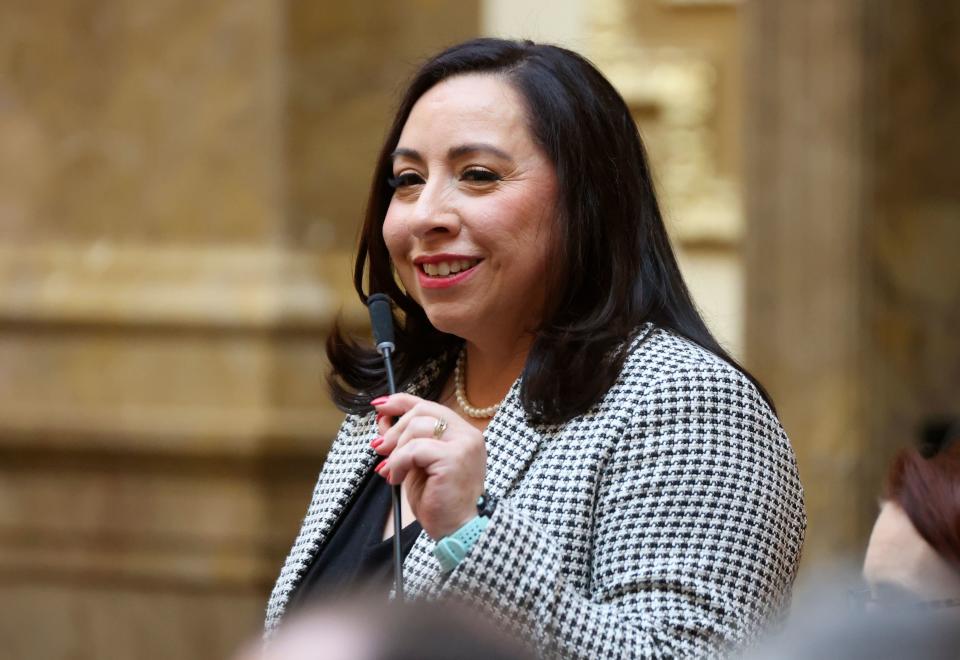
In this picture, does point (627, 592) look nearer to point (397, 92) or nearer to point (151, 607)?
point (397, 92)

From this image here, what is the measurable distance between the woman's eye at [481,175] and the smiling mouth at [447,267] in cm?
12

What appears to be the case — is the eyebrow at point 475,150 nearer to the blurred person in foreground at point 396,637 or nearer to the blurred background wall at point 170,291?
the blurred person in foreground at point 396,637

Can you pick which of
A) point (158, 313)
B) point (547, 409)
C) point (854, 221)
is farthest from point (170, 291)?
point (547, 409)

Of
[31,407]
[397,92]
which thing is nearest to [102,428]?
[31,407]

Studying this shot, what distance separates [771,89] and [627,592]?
4.38 meters

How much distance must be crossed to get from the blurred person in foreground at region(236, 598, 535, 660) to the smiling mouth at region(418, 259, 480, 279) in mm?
1250

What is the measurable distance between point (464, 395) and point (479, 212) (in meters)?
0.37

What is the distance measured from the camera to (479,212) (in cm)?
267

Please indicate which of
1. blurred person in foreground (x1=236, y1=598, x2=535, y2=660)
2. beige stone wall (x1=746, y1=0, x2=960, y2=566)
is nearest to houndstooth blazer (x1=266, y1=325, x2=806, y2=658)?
blurred person in foreground (x1=236, y1=598, x2=535, y2=660)

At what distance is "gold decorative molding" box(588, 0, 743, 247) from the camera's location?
25.7ft

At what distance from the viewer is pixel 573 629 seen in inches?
90.0

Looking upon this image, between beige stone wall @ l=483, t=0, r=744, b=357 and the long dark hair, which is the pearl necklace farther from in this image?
beige stone wall @ l=483, t=0, r=744, b=357

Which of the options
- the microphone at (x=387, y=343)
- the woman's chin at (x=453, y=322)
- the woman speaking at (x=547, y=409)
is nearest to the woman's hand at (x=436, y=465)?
the woman speaking at (x=547, y=409)

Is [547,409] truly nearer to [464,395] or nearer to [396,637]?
[464,395]
